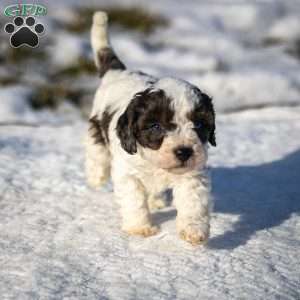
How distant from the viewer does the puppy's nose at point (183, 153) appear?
3.60 metres

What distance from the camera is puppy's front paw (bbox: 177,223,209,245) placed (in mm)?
3799

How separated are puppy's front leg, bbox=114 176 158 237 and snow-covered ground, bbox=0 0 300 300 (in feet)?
0.24

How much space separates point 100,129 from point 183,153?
1399 mm

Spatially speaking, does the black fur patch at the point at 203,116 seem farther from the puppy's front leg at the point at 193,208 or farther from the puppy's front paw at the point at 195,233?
the puppy's front paw at the point at 195,233

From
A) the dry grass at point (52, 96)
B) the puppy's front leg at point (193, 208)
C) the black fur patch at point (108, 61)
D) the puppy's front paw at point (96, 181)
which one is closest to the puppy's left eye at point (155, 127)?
the puppy's front leg at point (193, 208)

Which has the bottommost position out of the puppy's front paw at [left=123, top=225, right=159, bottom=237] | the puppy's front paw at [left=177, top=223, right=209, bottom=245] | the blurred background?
the blurred background

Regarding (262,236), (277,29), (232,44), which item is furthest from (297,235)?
(277,29)

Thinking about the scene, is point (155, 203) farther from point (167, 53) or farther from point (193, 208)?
point (167, 53)

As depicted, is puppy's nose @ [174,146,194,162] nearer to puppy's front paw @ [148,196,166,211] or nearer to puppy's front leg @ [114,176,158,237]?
puppy's front leg @ [114,176,158,237]

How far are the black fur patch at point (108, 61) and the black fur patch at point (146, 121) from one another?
133 centimetres

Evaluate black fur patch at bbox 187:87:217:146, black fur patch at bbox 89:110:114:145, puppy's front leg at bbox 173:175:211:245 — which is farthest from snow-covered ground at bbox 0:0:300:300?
black fur patch at bbox 187:87:217:146

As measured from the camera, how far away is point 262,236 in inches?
163

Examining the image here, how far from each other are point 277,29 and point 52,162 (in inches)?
285

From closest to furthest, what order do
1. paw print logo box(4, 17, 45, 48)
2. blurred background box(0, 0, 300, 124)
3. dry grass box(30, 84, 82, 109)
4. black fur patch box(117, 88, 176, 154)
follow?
black fur patch box(117, 88, 176, 154) < dry grass box(30, 84, 82, 109) < blurred background box(0, 0, 300, 124) < paw print logo box(4, 17, 45, 48)
